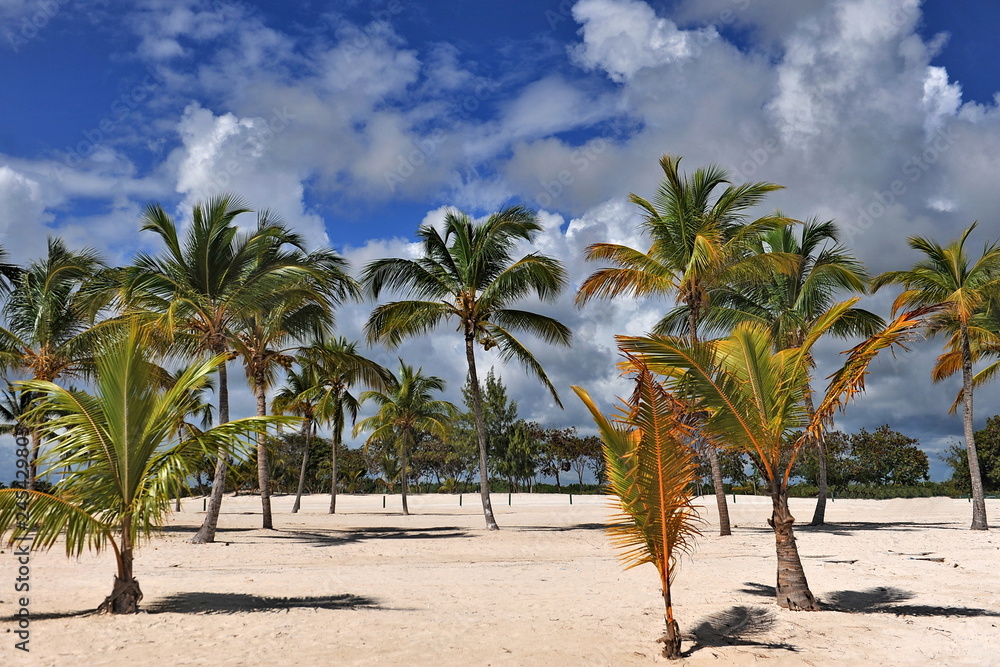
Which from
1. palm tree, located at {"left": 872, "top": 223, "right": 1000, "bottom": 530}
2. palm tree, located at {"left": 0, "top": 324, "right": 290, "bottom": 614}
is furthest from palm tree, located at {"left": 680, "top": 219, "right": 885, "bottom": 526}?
palm tree, located at {"left": 0, "top": 324, "right": 290, "bottom": 614}

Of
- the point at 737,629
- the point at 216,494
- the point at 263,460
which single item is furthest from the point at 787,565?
the point at 263,460

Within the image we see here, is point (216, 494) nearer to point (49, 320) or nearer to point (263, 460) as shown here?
point (263, 460)

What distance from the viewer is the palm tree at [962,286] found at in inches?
749

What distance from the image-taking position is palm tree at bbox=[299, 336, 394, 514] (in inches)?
776

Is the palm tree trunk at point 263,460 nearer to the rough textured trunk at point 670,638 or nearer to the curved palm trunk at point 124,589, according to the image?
the curved palm trunk at point 124,589

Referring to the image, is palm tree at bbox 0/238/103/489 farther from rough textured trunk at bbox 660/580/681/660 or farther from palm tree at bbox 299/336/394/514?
rough textured trunk at bbox 660/580/681/660

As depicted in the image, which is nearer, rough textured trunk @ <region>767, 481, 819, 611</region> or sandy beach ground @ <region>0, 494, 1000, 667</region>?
sandy beach ground @ <region>0, 494, 1000, 667</region>

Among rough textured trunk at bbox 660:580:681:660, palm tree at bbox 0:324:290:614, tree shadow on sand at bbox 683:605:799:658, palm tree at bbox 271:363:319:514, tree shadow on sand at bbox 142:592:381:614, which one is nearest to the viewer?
rough textured trunk at bbox 660:580:681:660

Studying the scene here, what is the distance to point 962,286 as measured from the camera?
64.3ft

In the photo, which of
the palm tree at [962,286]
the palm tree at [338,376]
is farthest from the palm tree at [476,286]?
the palm tree at [962,286]

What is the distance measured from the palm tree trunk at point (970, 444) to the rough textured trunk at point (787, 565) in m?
15.0

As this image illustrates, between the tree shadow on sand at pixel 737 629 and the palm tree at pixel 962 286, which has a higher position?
the palm tree at pixel 962 286

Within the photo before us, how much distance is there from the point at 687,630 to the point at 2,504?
7220 millimetres

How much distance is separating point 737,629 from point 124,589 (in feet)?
21.8
